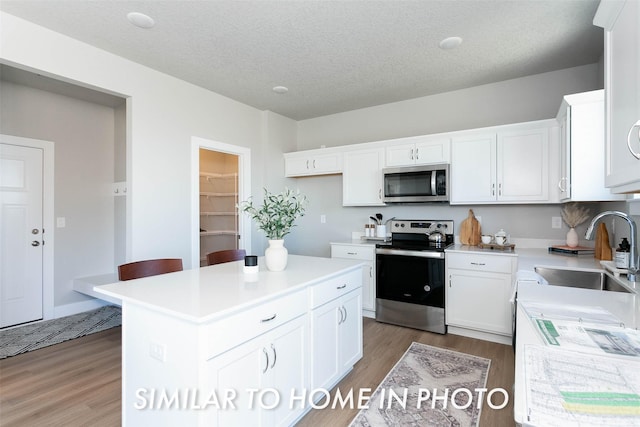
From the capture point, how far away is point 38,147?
11.7 ft

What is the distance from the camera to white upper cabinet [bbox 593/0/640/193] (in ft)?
3.34

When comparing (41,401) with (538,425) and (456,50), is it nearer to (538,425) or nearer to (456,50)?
(538,425)

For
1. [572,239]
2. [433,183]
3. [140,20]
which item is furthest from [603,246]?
[140,20]

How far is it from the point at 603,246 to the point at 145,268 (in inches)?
136

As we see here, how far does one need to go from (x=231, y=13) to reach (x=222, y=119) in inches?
67.5

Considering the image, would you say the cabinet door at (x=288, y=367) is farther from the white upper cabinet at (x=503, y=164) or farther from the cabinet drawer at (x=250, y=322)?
the white upper cabinet at (x=503, y=164)

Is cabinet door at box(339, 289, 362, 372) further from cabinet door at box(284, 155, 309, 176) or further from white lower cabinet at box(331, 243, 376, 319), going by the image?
cabinet door at box(284, 155, 309, 176)

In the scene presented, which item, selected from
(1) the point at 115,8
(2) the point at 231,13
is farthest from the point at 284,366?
(1) the point at 115,8

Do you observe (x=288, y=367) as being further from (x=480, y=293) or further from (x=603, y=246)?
(x=603, y=246)

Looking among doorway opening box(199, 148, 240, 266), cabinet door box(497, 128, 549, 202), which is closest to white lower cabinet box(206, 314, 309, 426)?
cabinet door box(497, 128, 549, 202)

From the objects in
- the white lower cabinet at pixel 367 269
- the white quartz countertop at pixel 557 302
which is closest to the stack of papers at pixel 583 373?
the white quartz countertop at pixel 557 302

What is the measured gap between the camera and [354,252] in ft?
12.3

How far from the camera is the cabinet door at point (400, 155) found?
141 inches

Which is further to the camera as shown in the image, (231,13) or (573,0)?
(231,13)
